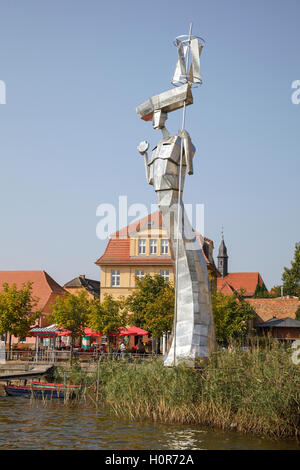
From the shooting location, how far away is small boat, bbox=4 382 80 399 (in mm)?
20391

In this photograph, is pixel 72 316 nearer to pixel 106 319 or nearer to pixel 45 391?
pixel 106 319

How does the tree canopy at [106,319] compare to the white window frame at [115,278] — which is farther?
the white window frame at [115,278]

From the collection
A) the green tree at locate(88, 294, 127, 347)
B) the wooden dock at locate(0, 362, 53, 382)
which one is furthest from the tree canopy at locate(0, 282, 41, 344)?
the wooden dock at locate(0, 362, 53, 382)

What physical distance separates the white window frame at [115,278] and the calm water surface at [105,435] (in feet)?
90.0

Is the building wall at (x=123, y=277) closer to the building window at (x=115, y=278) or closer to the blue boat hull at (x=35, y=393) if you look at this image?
the building window at (x=115, y=278)

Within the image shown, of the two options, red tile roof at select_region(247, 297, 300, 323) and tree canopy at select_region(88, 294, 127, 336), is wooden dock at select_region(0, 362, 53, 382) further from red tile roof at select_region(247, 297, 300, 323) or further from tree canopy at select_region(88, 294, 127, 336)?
red tile roof at select_region(247, 297, 300, 323)

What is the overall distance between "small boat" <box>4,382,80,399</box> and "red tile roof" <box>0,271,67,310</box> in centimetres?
2951

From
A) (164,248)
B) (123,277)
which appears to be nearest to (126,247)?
(123,277)

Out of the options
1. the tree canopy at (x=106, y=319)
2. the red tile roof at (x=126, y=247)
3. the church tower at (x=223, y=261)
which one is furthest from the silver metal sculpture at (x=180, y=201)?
the church tower at (x=223, y=261)

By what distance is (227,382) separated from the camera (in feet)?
47.1

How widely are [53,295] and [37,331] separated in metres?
19.6

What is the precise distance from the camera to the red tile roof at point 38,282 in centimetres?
5299
